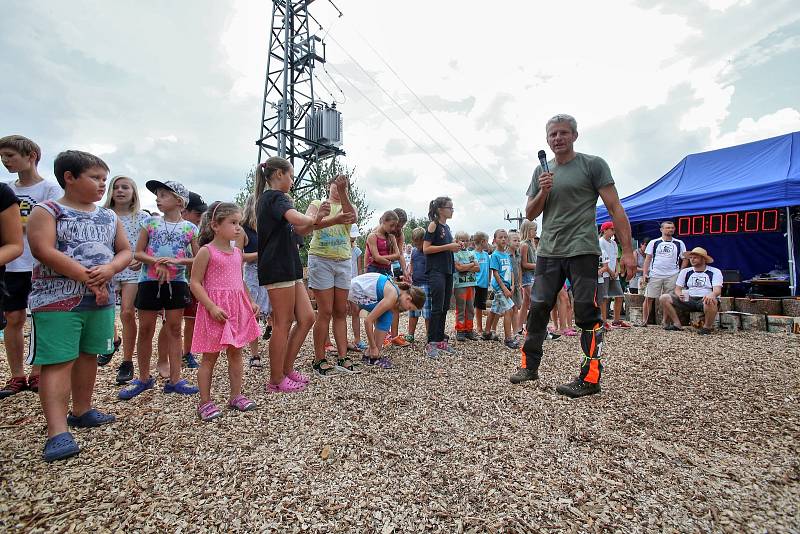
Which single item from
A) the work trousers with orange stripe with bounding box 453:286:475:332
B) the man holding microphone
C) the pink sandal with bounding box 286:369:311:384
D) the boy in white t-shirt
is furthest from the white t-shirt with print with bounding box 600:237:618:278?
the boy in white t-shirt

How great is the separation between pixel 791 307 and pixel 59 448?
31.6 ft

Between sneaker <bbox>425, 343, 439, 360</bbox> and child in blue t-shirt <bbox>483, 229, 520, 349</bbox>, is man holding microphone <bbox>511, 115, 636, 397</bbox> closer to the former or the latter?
sneaker <bbox>425, 343, 439, 360</bbox>

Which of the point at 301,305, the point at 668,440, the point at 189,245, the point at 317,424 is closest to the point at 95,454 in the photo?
the point at 317,424

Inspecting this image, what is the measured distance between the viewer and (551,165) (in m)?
3.32

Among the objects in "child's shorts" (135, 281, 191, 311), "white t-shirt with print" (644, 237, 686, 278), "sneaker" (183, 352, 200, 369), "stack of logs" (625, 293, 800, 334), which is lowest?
"sneaker" (183, 352, 200, 369)

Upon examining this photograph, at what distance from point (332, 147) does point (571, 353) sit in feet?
45.7

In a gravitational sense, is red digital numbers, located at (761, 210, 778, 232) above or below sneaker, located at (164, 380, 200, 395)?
above

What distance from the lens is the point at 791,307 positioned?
684 centimetres

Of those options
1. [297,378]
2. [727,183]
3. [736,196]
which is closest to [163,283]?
[297,378]

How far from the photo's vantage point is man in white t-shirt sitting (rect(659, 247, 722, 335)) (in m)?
6.44

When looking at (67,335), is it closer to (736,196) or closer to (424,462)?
(424,462)

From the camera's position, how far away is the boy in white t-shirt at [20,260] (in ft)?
9.66

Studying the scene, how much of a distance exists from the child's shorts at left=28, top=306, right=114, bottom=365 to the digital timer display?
34.5ft

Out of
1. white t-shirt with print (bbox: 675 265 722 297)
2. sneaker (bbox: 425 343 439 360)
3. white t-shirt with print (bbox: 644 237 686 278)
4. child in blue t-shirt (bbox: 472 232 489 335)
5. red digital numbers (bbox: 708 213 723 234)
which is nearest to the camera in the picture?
sneaker (bbox: 425 343 439 360)
